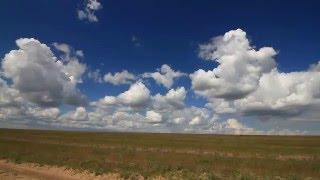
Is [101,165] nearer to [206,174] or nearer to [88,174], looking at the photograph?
[88,174]

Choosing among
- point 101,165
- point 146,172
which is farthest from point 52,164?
point 146,172

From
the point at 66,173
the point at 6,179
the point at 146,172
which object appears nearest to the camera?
the point at 6,179

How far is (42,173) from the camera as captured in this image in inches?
1175

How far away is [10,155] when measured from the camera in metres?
40.4

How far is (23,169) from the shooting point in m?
31.8

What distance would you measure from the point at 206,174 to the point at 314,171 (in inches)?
450

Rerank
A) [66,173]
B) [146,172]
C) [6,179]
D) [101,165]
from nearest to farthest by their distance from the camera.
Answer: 1. [6,179]
2. [146,172]
3. [66,173]
4. [101,165]

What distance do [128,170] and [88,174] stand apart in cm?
299

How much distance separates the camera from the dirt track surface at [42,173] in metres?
27.1

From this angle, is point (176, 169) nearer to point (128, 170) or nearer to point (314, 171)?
point (128, 170)

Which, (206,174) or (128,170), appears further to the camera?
(128,170)

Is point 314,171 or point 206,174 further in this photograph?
point 314,171

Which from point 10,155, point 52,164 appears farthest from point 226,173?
point 10,155

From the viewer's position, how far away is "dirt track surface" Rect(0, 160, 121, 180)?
27.1 m
